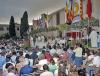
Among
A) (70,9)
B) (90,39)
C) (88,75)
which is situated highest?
(70,9)

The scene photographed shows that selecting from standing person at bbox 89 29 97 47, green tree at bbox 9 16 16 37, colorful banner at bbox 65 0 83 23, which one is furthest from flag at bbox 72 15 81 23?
green tree at bbox 9 16 16 37

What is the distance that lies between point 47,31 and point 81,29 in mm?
22556

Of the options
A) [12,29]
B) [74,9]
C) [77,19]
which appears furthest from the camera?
[12,29]

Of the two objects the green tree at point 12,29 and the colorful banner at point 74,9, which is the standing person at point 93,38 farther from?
the green tree at point 12,29

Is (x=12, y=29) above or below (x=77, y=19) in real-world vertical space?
above

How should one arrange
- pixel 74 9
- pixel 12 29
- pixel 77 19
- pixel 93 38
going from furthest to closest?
pixel 12 29, pixel 74 9, pixel 77 19, pixel 93 38

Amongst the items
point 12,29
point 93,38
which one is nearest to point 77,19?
point 93,38

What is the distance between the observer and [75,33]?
28516 mm

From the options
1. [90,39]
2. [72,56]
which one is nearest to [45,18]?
[90,39]

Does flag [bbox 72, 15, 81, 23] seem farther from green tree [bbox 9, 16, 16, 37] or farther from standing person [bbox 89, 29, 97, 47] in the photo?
green tree [bbox 9, 16, 16, 37]

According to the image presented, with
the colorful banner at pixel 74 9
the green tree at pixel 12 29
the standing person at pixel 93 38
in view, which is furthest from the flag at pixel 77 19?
the green tree at pixel 12 29

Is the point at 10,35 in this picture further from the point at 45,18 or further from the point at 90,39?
the point at 90,39

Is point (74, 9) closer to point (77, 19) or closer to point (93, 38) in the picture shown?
point (77, 19)

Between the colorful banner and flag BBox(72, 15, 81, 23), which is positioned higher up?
the colorful banner
